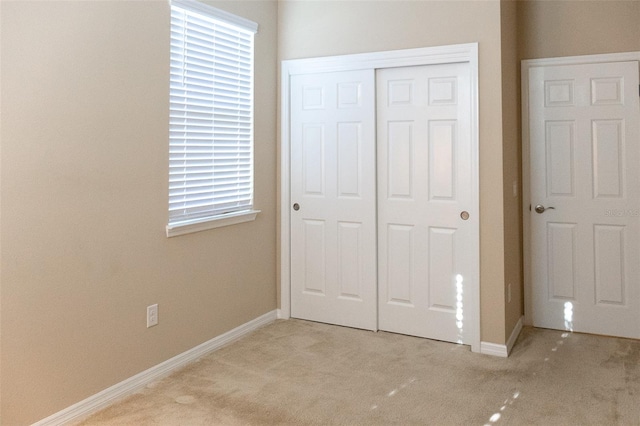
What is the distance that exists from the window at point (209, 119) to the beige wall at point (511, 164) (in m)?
1.76

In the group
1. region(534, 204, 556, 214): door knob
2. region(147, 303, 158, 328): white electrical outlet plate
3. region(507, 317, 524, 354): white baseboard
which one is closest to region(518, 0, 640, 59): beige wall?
→ region(534, 204, 556, 214): door knob

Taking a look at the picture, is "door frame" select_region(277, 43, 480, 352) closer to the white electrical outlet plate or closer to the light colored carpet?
the light colored carpet

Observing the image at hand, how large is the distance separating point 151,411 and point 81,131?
4.66ft

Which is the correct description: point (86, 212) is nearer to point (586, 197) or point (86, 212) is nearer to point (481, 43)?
point (481, 43)

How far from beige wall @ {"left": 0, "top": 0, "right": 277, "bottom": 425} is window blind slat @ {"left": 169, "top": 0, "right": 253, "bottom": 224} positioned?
13 centimetres

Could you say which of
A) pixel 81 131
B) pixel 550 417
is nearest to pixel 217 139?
pixel 81 131

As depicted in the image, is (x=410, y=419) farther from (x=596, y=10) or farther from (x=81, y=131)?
(x=596, y=10)

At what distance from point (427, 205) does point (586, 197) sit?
47.5 inches

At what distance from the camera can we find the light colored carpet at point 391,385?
2525 millimetres

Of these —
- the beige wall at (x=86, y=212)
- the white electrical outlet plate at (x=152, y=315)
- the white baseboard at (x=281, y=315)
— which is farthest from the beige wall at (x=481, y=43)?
the white electrical outlet plate at (x=152, y=315)

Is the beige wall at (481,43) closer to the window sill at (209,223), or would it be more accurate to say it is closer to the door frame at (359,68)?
the door frame at (359,68)

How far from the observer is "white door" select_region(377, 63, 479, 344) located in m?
3.49

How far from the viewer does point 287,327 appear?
12.9ft

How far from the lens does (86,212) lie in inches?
101
